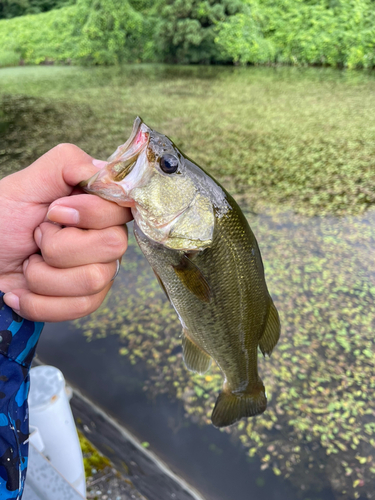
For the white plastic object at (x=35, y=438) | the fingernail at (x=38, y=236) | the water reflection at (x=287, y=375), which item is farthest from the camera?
the water reflection at (x=287, y=375)

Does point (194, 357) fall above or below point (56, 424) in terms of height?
above

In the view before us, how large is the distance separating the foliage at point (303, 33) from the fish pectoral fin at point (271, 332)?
16.7m

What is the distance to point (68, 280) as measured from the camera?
3.02 feet

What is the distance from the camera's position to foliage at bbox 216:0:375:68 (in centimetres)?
1455

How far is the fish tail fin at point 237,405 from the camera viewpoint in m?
1.25

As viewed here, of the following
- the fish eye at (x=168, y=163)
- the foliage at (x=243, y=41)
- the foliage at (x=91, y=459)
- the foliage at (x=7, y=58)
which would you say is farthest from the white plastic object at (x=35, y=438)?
the foliage at (x=7, y=58)

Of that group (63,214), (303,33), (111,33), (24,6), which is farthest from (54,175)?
(24,6)

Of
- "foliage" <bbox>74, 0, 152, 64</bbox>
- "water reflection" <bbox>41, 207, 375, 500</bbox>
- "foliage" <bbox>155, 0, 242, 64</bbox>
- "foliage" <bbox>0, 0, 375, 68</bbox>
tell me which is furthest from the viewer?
"foliage" <bbox>74, 0, 152, 64</bbox>

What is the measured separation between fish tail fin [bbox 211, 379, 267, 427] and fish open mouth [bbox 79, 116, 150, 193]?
2.74 feet

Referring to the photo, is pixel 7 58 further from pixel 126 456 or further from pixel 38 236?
pixel 38 236

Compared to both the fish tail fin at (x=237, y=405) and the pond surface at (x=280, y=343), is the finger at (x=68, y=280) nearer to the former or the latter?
the fish tail fin at (x=237, y=405)

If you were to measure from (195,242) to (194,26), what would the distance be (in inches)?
740

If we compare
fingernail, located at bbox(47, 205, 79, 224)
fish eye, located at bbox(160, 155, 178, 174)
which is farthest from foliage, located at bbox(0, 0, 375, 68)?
fingernail, located at bbox(47, 205, 79, 224)

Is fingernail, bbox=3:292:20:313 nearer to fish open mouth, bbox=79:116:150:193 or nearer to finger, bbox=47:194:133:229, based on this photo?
finger, bbox=47:194:133:229
